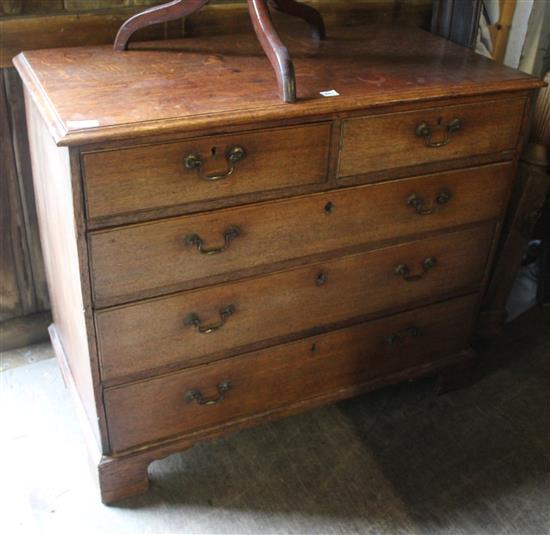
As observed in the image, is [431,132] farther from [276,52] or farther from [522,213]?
[522,213]

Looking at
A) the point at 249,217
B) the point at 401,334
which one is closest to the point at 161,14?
the point at 249,217

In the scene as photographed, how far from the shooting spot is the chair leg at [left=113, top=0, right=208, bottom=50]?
1.59 metres

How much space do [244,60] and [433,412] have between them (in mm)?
1121

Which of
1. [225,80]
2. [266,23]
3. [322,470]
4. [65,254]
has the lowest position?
[322,470]

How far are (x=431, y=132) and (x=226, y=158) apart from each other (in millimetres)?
494

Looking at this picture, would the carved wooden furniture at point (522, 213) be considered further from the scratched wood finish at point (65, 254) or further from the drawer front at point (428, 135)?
the scratched wood finish at point (65, 254)

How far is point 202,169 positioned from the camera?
139 centimetres

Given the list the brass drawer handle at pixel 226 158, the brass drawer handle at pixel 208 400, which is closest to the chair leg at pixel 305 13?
the brass drawer handle at pixel 226 158

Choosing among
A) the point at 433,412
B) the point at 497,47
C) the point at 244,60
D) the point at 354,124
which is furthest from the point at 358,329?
the point at 497,47

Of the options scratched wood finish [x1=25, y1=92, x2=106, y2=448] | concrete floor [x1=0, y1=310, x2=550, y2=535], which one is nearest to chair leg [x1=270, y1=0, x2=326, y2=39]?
scratched wood finish [x1=25, y1=92, x2=106, y2=448]

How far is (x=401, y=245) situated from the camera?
1749 millimetres

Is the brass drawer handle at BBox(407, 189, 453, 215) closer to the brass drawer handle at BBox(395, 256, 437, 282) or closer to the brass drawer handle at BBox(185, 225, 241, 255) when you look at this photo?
the brass drawer handle at BBox(395, 256, 437, 282)

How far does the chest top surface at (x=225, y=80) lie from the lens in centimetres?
134

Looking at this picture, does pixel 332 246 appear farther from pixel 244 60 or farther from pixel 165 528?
pixel 165 528
